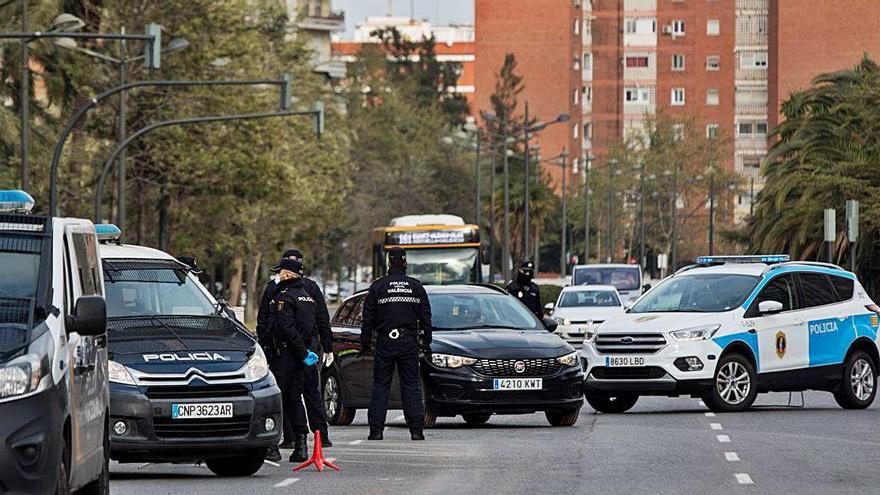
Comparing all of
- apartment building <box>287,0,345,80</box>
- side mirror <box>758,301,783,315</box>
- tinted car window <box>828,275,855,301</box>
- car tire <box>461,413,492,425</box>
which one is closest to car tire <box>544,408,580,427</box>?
car tire <box>461,413,492,425</box>

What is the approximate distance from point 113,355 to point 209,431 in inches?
36.7

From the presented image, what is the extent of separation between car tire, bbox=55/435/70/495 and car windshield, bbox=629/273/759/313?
49.3 feet

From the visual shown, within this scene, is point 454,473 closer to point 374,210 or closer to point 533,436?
point 533,436

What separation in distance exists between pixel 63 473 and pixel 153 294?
6158 mm

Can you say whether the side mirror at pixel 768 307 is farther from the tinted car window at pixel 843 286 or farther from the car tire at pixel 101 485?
the car tire at pixel 101 485

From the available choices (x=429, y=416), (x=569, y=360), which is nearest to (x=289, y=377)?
(x=429, y=416)

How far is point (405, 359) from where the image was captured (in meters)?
20.2

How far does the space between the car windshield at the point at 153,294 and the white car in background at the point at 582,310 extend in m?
28.9

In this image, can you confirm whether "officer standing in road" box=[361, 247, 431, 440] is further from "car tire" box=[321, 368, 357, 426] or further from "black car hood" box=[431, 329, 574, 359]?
"car tire" box=[321, 368, 357, 426]

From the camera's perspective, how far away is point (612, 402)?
26125 mm

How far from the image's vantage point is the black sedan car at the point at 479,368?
21727 millimetres

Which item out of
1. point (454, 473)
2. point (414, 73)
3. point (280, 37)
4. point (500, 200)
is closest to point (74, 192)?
point (280, 37)

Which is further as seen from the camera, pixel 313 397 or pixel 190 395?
pixel 313 397

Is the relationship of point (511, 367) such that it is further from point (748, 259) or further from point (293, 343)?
point (748, 259)
